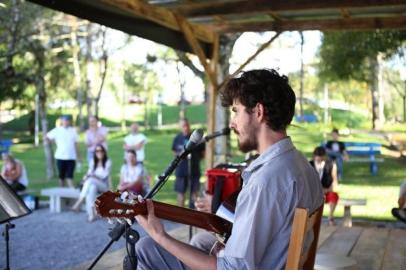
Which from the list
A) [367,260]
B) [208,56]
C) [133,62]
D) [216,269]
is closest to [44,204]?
[208,56]

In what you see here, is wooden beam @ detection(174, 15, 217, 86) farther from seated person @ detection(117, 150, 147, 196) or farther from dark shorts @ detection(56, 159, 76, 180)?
dark shorts @ detection(56, 159, 76, 180)

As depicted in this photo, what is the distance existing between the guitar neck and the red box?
1.61 metres

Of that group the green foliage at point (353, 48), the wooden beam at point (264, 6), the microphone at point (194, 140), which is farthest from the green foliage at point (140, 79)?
the microphone at point (194, 140)

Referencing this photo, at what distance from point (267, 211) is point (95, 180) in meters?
6.50

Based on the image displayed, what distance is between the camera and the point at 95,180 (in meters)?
8.08

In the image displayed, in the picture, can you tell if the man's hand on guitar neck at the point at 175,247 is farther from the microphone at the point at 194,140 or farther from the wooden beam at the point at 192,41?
the wooden beam at the point at 192,41

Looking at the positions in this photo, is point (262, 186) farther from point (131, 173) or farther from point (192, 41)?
point (131, 173)

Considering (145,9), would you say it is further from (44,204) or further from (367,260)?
(44,204)

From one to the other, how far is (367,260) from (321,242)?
69 centimetres

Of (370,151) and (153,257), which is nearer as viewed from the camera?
(153,257)

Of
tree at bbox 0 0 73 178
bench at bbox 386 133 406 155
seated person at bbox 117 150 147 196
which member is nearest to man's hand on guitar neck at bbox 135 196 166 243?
seated person at bbox 117 150 147 196

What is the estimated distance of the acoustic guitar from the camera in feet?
6.49

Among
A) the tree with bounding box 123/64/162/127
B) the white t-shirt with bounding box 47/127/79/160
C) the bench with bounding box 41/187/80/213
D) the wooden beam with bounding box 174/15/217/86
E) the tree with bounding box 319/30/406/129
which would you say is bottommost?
the bench with bounding box 41/187/80/213

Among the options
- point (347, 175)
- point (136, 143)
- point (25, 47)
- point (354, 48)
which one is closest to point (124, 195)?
point (136, 143)
